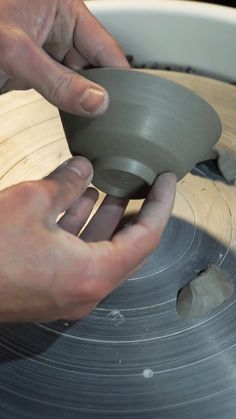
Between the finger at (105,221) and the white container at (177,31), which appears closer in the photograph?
the finger at (105,221)

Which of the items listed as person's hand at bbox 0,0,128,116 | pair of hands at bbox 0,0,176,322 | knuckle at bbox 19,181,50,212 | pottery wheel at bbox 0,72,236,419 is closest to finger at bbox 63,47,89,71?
person's hand at bbox 0,0,128,116

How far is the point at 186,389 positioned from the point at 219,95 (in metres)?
0.68

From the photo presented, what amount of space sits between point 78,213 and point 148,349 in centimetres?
24

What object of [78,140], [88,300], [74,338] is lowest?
[74,338]

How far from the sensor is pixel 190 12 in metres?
1.28

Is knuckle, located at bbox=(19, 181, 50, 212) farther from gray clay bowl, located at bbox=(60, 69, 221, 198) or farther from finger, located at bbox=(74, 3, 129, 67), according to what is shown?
finger, located at bbox=(74, 3, 129, 67)

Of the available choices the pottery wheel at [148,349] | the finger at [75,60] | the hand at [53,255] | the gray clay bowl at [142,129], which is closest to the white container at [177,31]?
the finger at [75,60]

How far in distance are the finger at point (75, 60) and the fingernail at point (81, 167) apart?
0.29 meters

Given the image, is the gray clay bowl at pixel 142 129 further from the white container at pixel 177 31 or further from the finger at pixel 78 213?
the white container at pixel 177 31

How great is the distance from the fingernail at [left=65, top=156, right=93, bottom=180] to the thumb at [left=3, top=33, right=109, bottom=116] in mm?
77

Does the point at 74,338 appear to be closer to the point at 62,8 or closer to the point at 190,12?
the point at 62,8

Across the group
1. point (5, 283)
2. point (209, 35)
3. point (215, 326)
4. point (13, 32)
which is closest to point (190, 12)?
point (209, 35)

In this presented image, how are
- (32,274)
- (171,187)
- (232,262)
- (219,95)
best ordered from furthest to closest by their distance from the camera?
(219,95)
(232,262)
(171,187)
(32,274)

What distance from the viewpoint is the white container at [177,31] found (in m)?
1.28
